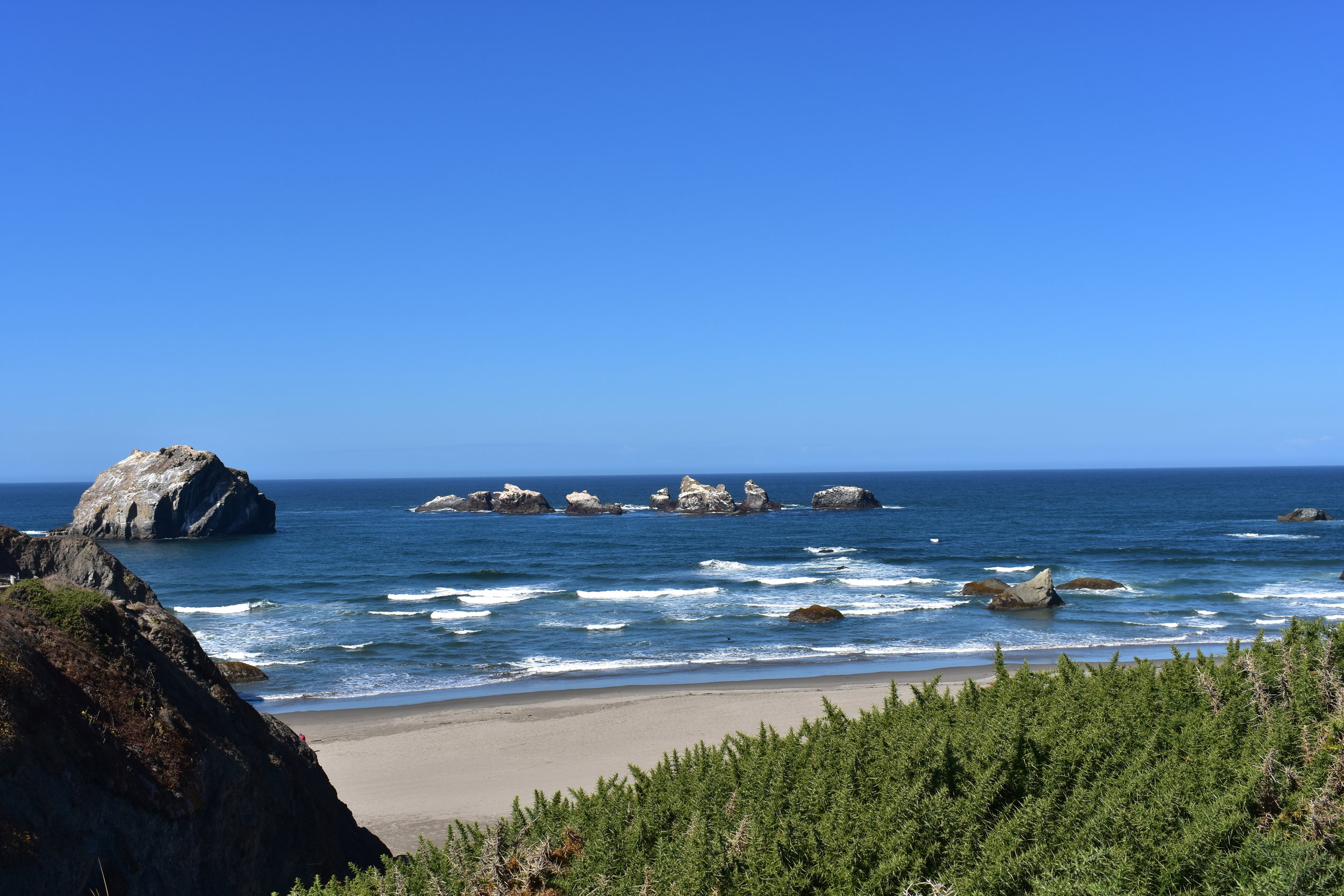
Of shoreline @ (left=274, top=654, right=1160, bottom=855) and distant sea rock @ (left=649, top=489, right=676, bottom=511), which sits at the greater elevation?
distant sea rock @ (left=649, top=489, right=676, bottom=511)

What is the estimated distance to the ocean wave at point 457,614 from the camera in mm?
40469

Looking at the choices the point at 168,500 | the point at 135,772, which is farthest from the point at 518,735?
the point at 168,500

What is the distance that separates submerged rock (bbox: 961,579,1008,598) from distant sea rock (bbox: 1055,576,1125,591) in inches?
143

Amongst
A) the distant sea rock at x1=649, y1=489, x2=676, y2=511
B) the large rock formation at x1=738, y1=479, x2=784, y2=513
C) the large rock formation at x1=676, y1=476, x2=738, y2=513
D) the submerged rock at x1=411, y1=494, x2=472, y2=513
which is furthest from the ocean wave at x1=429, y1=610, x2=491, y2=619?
the submerged rock at x1=411, y1=494, x2=472, y2=513

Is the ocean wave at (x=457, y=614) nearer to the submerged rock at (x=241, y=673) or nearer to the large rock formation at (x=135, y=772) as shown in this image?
the submerged rock at (x=241, y=673)

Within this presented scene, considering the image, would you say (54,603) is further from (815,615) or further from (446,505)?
(446,505)

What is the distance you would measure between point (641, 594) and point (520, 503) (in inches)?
2591

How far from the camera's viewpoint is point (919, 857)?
16.6 ft

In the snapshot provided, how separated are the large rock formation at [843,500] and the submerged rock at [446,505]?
4556 cm

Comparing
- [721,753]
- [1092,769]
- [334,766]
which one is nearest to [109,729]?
[721,753]

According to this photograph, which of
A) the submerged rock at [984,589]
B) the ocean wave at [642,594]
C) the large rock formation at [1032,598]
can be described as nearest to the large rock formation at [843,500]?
the submerged rock at [984,589]

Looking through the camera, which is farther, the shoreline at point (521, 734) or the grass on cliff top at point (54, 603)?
the shoreline at point (521, 734)

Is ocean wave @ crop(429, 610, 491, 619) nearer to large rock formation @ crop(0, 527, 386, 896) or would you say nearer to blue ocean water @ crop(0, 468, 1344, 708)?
blue ocean water @ crop(0, 468, 1344, 708)

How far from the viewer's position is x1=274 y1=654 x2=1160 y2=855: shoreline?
719 inches
